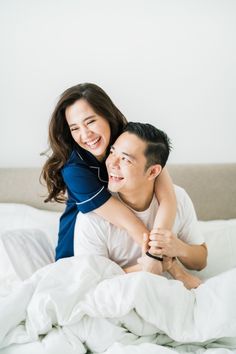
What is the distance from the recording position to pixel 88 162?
1639 millimetres

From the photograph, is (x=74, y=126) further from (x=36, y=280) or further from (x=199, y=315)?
(x=199, y=315)

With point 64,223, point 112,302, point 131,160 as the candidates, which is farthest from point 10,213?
point 112,302

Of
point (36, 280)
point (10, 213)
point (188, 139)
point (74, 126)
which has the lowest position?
point (10, 213)

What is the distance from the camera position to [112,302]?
1165mm

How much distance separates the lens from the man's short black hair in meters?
1.48

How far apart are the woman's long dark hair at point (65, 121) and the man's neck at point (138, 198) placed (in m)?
0.22

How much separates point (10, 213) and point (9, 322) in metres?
1.17

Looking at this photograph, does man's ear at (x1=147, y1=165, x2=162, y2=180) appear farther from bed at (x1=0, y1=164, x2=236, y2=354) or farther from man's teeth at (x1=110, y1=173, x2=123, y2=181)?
bed at (x1=0, y1=164, x2=236, y2=354)

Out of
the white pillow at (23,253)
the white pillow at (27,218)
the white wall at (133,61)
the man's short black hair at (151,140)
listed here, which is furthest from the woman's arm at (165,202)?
the white wall at (133,61)

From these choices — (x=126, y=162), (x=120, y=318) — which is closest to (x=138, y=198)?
(x=126, y=162)

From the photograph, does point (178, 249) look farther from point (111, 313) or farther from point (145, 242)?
point (111, 313)

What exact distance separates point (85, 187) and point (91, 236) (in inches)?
7.1

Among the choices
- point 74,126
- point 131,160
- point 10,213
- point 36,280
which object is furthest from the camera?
point 10,213

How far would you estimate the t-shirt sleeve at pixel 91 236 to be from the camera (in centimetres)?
153
